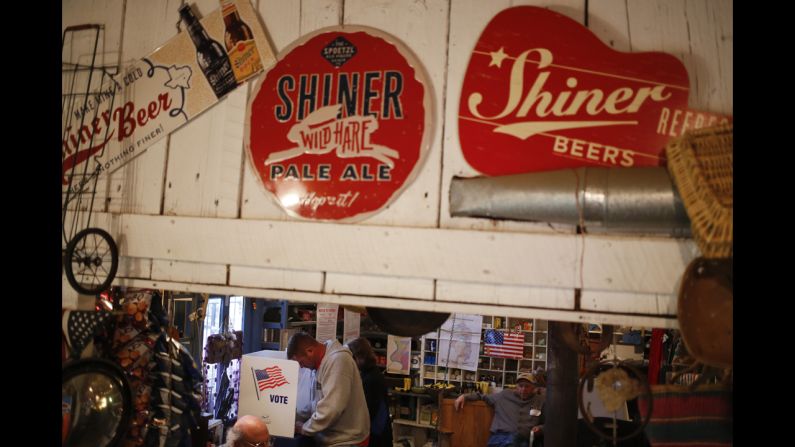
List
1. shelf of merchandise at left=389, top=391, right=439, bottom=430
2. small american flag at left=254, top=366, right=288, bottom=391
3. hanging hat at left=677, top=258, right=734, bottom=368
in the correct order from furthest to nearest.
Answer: shelf of merchandise at left=389, top=391, right=439, bottom=430 → small american flag at left=254, top=366, right=288, bottom=391 → hanging hat at left=677, top=258, right=734, bottom=368

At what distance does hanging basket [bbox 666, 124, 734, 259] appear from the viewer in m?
1.66

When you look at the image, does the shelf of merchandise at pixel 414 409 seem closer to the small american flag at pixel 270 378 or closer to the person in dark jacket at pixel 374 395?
the person in dark jacket at pixel 374 395

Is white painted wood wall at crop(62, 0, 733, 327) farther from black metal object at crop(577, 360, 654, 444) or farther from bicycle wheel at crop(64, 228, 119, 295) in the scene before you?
black metal object at crop(577, 360, 654, 444)

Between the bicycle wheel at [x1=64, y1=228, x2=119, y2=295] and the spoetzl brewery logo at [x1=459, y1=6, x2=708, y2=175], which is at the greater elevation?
the spoetzl brewery logo at [x1=459, y1=6, x2=708, y2=175]

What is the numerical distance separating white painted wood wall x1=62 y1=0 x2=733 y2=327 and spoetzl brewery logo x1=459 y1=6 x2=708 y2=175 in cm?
6

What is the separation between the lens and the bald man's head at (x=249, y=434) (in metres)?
3.79

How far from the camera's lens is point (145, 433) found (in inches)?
102

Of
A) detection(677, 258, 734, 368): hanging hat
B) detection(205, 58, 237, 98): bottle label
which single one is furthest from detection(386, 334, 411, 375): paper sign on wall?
detection(677, 258, 734, 368): hanging hat

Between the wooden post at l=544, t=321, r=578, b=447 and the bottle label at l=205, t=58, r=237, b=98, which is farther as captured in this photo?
the wooden post at l=544, t=321, r=578, b=447

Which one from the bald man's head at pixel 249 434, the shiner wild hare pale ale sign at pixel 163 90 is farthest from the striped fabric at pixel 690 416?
the bald man's head at pixel 249 434

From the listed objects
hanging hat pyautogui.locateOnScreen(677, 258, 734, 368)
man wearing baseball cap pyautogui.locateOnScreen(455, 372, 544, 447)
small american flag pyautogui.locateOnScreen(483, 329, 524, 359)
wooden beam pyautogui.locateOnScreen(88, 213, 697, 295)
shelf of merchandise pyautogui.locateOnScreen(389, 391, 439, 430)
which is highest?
wooden beam pyautogui.locateOnScreen(88, 213, 697, 295)

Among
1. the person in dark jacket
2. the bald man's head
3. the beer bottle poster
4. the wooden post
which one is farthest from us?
the person in dark jacket
